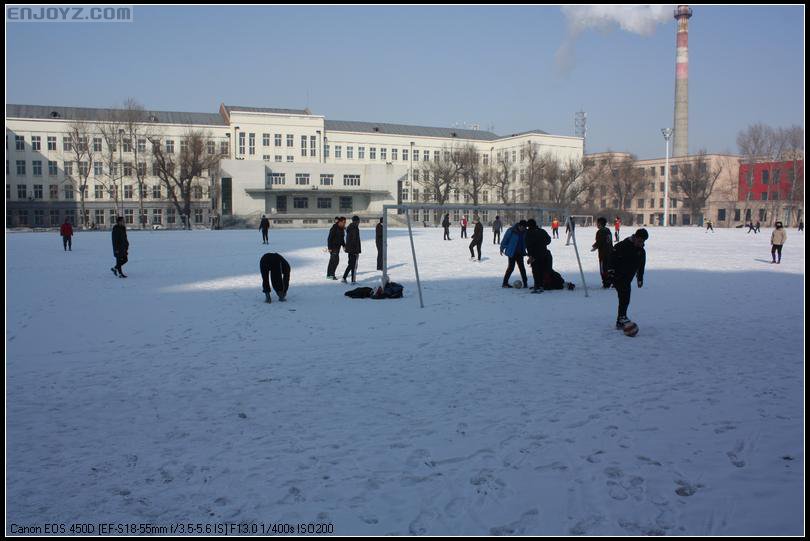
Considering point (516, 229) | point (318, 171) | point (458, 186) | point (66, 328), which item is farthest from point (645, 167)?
point (66, 328)

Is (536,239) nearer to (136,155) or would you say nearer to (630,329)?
(630,329)

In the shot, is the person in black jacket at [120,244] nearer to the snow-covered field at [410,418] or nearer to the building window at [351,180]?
the snow-covered field at [410,418]

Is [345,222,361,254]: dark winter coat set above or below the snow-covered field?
above

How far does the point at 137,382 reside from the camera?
22.2 ft

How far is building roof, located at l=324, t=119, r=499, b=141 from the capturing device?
316 ft

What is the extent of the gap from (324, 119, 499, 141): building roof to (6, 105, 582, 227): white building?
435cm

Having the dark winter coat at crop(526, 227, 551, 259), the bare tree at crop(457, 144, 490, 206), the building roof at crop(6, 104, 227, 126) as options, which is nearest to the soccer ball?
the dark winter coat at crop(526, 227, 551, 259)

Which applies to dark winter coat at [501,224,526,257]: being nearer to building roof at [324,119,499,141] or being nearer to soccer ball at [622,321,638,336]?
soccer ball at [622,321,638,336]

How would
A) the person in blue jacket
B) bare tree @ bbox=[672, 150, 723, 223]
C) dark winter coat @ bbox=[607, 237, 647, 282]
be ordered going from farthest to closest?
bare tree @ bbox=[672, 150, 723, 223] < the person in blue jacket < dark winter coat @ bbox=[607, 237, 647, 282]

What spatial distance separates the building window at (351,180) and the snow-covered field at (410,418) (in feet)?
232

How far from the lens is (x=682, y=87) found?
95.1 meters

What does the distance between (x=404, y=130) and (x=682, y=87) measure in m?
45.6

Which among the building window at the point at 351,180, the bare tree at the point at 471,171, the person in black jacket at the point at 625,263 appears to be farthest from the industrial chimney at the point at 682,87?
the person in black jacket at the point at 625,263

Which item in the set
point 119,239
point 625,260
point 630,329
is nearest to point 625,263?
point 625,260
